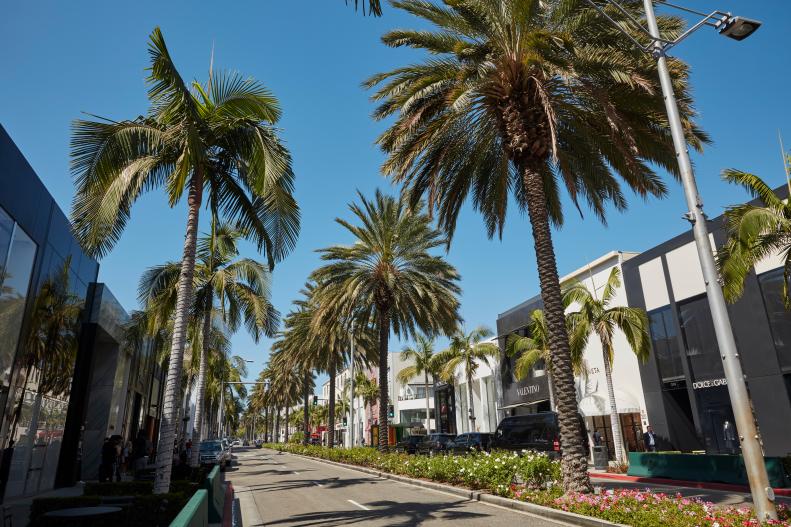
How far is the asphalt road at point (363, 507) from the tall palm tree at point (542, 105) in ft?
7.55

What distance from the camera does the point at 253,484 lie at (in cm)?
2109

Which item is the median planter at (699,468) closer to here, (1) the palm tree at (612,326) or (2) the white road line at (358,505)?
(1) the palm tree at (612,326)

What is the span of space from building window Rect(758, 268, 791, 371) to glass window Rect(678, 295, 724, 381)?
9.55ft

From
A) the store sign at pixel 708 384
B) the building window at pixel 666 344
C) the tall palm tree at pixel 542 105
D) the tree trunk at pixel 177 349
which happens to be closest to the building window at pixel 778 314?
the store sign at pixel 708 384

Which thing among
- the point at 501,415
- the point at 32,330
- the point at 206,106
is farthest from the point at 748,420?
the point at 501,415

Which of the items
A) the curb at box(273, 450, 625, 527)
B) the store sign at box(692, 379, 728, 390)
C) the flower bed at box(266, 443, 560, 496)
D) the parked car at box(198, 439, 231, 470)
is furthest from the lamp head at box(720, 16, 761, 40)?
the parked car at box(198, 439, 231, 470)

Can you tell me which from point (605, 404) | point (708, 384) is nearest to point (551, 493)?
point (708, 384)

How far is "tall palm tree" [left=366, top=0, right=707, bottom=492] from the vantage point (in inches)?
488

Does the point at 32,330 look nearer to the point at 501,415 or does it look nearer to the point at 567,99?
the point at 567,99

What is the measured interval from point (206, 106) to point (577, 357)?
70.9 feet

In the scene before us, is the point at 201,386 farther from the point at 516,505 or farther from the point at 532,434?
the point at 532,434

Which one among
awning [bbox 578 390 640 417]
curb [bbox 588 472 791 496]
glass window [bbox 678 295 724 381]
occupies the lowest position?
curb [bbox 588 472 791 496]

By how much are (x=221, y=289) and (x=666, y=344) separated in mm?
23151

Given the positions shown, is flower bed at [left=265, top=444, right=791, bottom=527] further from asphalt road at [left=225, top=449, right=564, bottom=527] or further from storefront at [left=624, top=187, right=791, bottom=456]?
storefront at [left=624, top=187, right=791, bottom=456]
